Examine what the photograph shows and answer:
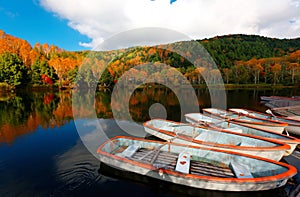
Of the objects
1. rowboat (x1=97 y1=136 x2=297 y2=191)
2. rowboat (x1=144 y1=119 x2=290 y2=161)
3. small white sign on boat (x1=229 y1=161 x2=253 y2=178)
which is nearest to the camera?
rowboat (x1=97 y1=136 x2=297 y2=191)

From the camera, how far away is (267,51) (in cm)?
12425

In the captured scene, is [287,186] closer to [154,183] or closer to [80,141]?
[154,183]

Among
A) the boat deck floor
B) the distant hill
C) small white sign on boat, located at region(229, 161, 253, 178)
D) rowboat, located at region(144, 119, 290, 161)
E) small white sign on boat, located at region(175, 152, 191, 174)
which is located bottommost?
the boat deck floor

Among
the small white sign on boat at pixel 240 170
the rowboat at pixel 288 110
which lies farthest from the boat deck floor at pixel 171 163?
the rowboat at pixel 288 110

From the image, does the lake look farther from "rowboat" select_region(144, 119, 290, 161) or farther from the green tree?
the green tree

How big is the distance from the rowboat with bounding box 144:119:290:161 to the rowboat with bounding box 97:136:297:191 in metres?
0.58

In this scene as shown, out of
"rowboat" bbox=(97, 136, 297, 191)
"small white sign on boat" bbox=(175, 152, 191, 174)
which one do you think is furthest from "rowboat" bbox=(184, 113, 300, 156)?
"small white sign on boat" bbox=(175, 152, 191, 174)

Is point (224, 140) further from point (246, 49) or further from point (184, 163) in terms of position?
point (246, 49)

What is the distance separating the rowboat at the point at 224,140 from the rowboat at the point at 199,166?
1.89 feet

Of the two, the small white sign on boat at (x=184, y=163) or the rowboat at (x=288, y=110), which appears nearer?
the small white sign on boat at (x=184, y=163)

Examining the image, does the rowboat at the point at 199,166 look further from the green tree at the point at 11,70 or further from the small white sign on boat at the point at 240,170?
the green tree at the point at 11,70

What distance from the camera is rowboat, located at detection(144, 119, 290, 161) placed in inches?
258

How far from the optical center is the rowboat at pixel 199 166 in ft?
16.5

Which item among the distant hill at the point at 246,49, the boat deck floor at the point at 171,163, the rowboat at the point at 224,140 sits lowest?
the boat deck floor at the point at 171,163
